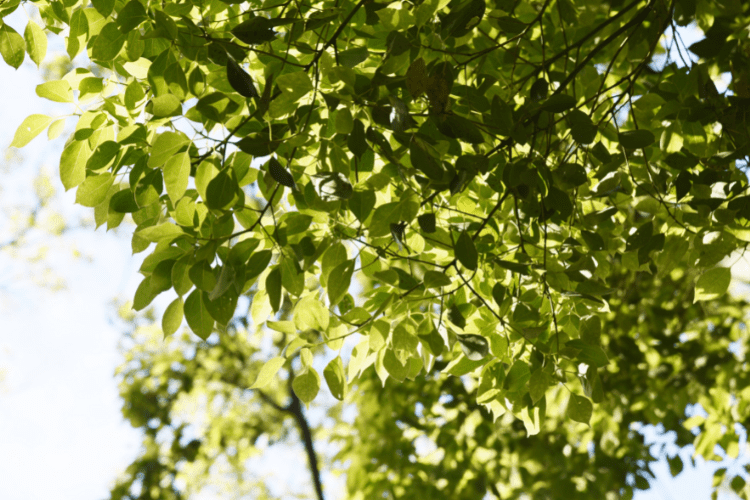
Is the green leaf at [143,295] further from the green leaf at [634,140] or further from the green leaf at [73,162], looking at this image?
the green leaf at [634,140]

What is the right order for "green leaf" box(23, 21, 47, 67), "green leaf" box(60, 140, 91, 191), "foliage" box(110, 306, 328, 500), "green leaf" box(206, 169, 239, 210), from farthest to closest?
"foliage" box(110, 306, 328, 500) → "green leaf" box(23, 21, 47, 67) → "green leaf" box(60, 140, 91, 191) → "green leaf" box(206, 169, 239, 210)

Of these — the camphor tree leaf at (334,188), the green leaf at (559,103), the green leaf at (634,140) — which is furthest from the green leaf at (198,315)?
the green leaf at (634,140)

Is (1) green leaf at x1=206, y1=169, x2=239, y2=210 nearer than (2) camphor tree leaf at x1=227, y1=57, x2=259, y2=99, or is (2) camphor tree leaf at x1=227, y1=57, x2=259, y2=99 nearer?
(2) camphor tree leaf at x1=227, y1=57, x2=259, y2=99

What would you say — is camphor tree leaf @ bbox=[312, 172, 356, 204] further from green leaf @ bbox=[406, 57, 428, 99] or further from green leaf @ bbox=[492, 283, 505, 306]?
green leaf @ bbox=[492, 283, 505, 306]

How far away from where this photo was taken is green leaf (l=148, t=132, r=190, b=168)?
104 cm

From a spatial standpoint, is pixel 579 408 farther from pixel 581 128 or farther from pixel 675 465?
pixel 675 465

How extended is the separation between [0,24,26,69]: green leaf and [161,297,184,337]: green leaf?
2.38ft

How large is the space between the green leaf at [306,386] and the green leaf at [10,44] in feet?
3.33

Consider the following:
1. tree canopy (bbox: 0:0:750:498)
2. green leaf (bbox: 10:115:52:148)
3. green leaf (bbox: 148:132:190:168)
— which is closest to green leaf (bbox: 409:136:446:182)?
tree canopy (bbox: 0:0:750:498)

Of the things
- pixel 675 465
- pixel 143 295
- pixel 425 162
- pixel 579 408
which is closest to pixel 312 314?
pixel 143 295

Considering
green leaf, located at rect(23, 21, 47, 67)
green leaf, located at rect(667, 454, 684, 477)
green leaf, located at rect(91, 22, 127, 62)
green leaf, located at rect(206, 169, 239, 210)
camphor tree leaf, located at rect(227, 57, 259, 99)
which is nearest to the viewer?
camphor tree leaf, located at rect(227, 57, 259, 99)

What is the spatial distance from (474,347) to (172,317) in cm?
64

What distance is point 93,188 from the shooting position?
4.10ft

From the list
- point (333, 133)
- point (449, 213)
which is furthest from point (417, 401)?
point (333, 133)
